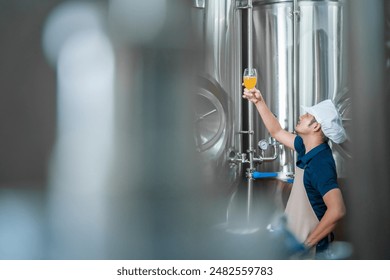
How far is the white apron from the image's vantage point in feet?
4.84

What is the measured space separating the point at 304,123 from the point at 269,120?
0.35ft

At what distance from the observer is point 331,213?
146 cm

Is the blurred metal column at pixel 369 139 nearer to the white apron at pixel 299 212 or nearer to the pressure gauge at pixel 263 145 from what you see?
the white apron at pixel 299 212

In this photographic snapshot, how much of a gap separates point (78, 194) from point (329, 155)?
785 millimetres

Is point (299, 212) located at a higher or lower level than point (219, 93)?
lower

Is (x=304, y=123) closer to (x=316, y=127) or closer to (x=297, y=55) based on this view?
(x=316, y=127)

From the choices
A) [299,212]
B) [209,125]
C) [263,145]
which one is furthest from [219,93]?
[299,212]

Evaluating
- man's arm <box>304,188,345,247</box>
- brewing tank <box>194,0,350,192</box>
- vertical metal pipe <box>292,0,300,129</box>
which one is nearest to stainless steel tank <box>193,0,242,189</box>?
brewing tank <box>194,0,350,192</box>

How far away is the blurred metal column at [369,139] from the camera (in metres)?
1.44

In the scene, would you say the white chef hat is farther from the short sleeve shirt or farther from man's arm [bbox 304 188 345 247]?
man's arm [bbox 304 188 345 247]

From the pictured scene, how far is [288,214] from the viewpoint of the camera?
1506mm

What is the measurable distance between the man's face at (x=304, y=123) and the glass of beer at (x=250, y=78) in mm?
182

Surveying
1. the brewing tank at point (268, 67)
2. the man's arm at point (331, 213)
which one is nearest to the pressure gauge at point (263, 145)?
the brewing tank at point (268, 67)
